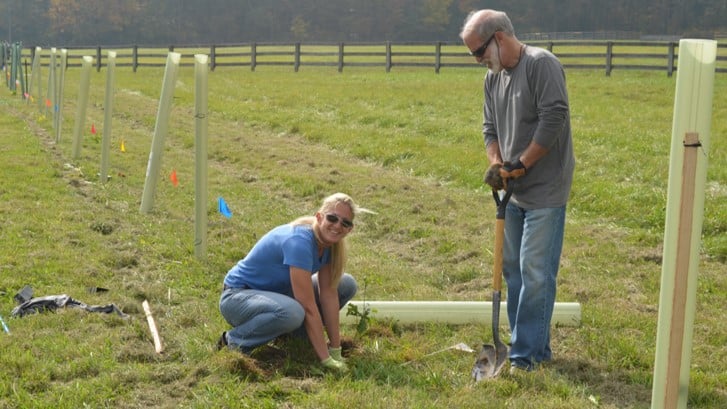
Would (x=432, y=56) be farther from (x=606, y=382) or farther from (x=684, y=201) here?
(x=684, y=201)

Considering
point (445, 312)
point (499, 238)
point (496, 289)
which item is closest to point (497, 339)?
point (496, 289)

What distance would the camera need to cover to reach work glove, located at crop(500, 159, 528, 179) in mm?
4980

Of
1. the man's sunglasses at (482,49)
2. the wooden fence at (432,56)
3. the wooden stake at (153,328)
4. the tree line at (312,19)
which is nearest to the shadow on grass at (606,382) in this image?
the man's sunglasses at (482,49)

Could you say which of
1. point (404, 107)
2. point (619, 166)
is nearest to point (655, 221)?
point (619, 166)

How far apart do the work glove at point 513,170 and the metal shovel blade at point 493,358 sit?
2.25 ft

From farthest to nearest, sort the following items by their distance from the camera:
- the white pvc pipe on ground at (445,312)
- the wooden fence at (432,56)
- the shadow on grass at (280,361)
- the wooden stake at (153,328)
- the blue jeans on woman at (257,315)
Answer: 1. the wooden fence at (432,56)
2. the white pvc pipe on ground at (445,312)
3. the wooden stake at (153,328)
4. the blue jeans on woman at (257,315)
5. the shadow on grass at (280,361)

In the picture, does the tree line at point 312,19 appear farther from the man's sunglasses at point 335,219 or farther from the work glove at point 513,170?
the man's sunglasses at point 335,219

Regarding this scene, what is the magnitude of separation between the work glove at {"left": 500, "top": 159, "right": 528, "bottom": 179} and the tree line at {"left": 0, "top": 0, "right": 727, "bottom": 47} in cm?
7250

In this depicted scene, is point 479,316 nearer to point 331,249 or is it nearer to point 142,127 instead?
point 331,249

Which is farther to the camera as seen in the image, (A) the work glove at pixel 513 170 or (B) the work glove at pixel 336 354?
(B) the work glove at pixel 336 354

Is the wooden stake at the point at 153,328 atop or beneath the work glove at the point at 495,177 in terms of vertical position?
beneath

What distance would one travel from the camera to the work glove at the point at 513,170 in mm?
4980

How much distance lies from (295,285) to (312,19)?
8808cm

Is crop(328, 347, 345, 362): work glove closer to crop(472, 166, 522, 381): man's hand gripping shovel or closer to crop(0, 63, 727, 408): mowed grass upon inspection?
crop(0, 63, 727, 408): mowed grass
